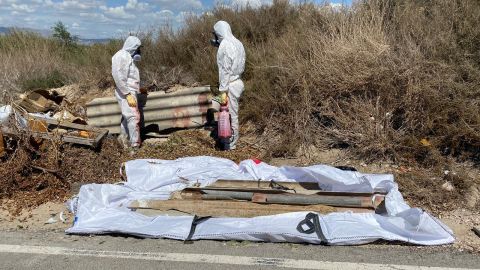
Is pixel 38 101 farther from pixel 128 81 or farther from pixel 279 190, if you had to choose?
pixel 279 190

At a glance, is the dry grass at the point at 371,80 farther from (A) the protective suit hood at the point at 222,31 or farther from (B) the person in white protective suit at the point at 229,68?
(A) the protective suit hood at the point at 222,31

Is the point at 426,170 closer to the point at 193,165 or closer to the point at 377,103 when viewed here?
the point at 377,103

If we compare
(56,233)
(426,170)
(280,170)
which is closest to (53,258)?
(56,233)

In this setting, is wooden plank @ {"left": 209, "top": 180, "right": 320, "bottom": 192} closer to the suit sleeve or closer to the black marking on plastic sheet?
the black marking on plastic sheet

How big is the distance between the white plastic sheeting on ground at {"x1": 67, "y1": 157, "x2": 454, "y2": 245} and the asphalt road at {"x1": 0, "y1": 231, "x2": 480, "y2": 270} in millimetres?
96

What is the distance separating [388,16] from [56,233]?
6531 millimetres

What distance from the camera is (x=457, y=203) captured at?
4898 millimetres

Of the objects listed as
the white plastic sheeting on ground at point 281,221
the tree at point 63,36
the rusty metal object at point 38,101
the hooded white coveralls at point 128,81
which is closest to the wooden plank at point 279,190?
the white plastic sheeting on ground at point 281,221

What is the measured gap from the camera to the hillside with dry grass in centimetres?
605

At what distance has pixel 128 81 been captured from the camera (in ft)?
23.8

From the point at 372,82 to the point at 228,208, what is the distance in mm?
3492

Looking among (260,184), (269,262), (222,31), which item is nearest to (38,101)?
(222,31)

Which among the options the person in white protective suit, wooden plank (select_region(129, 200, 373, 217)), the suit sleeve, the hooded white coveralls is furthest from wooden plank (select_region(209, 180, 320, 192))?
the suit sleeve

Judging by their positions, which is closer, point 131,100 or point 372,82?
point 372,82
